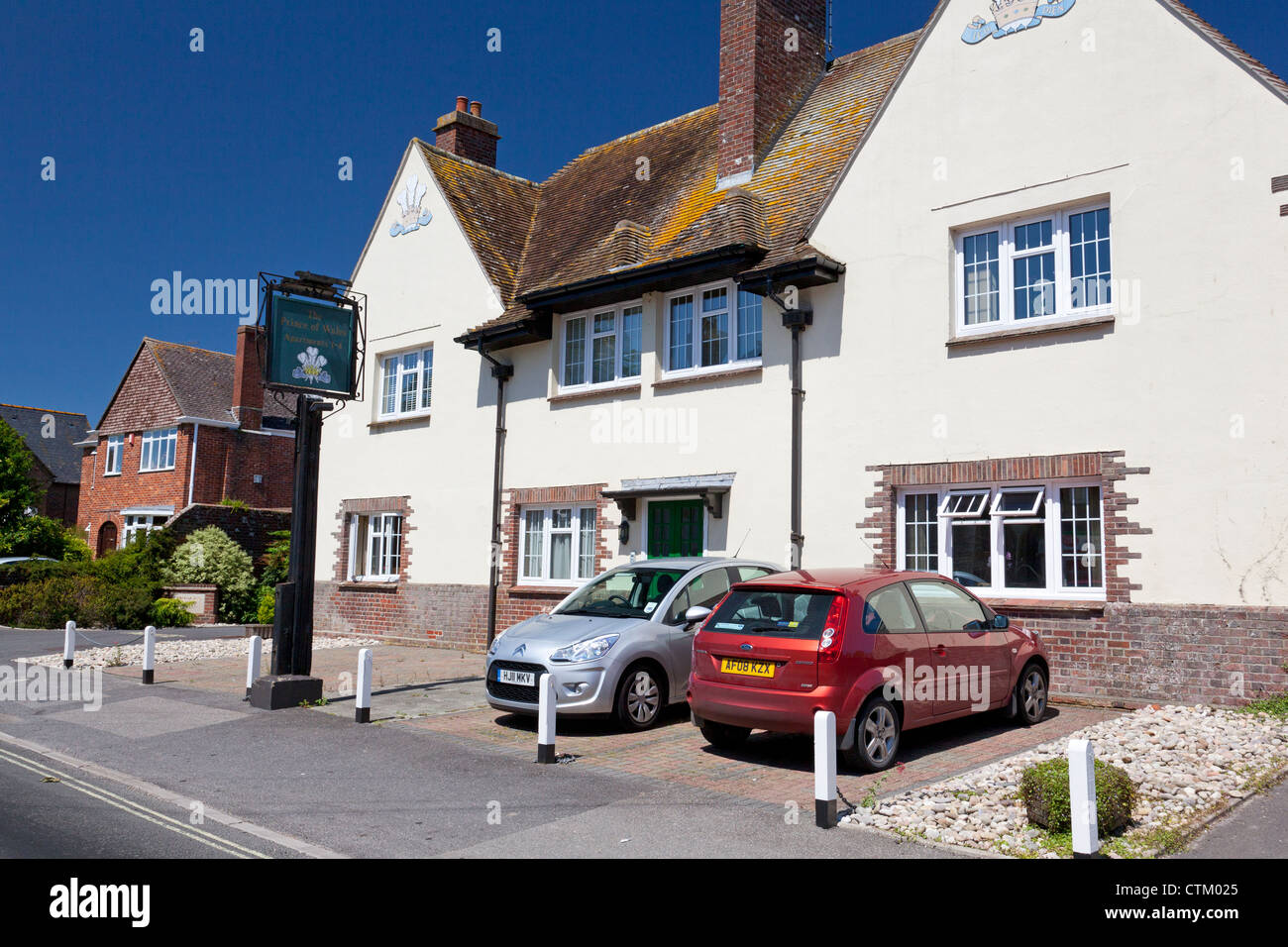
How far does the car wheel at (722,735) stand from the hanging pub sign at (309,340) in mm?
6774

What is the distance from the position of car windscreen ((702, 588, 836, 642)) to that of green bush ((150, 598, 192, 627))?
19627mm

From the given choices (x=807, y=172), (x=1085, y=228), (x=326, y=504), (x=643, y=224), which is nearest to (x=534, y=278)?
(x=643, y=224)

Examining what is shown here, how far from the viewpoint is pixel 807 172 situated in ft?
49.7

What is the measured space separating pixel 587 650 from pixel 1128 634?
5802 mm

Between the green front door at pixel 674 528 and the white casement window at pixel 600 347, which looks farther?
the white casement window at pixel 600 347

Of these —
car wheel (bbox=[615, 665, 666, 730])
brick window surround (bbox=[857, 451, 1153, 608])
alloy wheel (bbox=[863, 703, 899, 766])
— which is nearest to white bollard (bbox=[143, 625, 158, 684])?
car wheel (bbox=[615, 665, 666, 730])

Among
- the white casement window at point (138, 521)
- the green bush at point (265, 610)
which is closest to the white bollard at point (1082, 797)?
the green bush at point (265, 610)

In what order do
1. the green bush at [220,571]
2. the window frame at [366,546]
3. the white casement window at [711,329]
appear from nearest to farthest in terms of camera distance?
the white casement window at [711,329] < the window frame at [366,546] < the green bush at [220,571]

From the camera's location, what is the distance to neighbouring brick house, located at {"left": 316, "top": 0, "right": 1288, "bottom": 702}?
414 inches

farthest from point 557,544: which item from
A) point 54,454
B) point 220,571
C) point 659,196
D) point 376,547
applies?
A: point 54,454

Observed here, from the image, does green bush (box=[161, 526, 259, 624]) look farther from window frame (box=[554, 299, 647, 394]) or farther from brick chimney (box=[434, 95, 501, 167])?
window frame (box=[554, 299, 647, 394])

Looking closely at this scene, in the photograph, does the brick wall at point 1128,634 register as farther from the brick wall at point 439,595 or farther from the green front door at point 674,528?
the brick wall at point 439,595

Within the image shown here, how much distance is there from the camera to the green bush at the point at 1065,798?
6.14 meters
